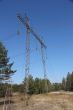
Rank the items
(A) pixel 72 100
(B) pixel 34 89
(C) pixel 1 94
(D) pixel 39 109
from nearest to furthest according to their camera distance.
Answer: (D) pixel 39 109
(A) pixel 72 100
(C) pixel 1 94
(B) pixel 34 89

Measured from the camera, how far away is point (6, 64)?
162 ft

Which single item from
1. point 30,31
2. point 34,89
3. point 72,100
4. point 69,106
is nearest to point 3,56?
point 30,31

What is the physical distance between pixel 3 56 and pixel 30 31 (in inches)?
234

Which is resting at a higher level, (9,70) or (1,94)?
(9,70)

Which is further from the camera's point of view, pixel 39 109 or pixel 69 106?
pixel 69 106

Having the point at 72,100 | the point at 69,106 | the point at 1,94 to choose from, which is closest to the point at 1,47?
the point at 1,94

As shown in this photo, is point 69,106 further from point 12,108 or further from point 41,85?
point 41,85

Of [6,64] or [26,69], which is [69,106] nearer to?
[26,69]

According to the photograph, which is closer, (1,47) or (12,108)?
(12,108)

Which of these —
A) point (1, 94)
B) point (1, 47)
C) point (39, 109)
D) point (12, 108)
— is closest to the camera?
point (39, 109)

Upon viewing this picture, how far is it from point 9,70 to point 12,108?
16.1 metres

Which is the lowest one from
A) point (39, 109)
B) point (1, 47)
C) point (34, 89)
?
point (39, 109)

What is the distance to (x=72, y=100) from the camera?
131 feet

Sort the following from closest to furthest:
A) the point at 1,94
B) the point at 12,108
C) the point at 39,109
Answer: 1. the point at 39,109
2. the point at 12,108
3. the point at 1,94
